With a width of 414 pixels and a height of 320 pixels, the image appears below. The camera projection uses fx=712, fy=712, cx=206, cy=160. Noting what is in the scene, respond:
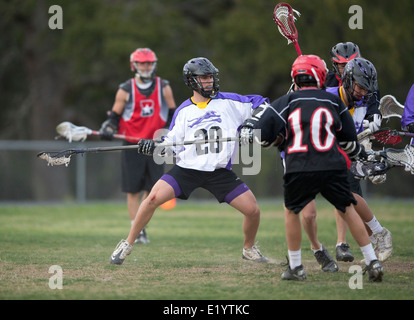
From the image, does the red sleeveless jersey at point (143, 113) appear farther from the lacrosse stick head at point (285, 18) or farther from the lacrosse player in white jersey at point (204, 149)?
the lacrosse player in white jersey at point (204, 149)

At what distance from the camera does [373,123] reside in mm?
6926

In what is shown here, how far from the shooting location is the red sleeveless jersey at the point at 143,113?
31.0ft

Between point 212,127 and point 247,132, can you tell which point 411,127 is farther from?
point 212,127

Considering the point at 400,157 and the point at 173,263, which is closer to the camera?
the point at 400,157

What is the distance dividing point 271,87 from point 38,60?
720 centimetres

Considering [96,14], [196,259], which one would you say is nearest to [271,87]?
[96,14]

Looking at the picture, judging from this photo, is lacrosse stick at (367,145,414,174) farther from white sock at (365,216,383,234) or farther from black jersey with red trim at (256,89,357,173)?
black jersey with red trim at (256,89,357,173)

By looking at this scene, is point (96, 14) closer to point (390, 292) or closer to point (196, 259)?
point (196, 259)

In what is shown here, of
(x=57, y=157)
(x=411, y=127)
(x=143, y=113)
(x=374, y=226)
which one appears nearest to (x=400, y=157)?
(x=411, y=127)

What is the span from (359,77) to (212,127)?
146cm

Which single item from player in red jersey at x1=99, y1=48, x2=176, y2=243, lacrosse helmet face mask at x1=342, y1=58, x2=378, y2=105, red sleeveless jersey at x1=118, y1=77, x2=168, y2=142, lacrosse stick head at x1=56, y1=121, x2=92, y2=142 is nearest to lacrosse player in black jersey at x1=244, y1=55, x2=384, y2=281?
lacrosse helmet face mask at x1=342, y1=58, x2=378, y2=105

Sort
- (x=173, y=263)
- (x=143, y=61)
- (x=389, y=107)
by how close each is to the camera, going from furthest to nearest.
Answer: (x=143, y=61) < (x=389, y=107) < (x=173, y=263)

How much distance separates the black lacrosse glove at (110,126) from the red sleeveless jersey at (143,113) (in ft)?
0.38

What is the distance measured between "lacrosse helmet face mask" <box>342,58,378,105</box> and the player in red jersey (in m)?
3.30
